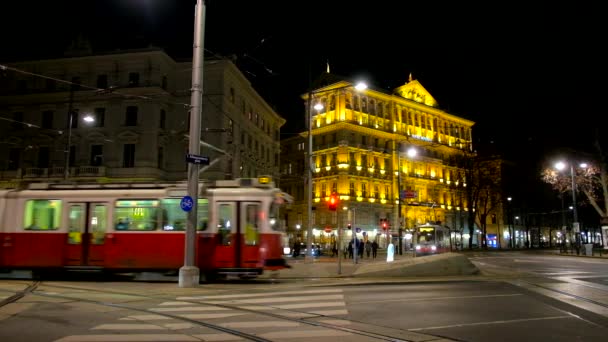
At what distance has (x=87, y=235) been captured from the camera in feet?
61.3

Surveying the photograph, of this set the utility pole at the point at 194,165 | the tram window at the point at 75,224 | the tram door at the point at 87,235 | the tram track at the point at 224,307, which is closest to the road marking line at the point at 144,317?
the tram track at the point at 224,307

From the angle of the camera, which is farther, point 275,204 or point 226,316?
point 275,204

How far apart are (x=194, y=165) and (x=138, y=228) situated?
3.72 metres

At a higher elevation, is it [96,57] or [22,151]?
[96,57]

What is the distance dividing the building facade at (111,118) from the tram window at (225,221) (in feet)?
93.5

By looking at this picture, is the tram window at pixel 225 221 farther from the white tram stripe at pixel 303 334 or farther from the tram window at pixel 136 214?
the white tram stripe at pixel 303 334

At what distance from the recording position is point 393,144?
83562mm

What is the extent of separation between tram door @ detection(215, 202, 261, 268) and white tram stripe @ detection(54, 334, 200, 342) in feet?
31.8

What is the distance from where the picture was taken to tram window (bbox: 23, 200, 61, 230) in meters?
18.9

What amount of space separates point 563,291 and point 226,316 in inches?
442

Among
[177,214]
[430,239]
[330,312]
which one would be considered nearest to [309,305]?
[330,312]

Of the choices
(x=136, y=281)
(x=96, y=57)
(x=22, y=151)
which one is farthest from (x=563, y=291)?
(x=22, y=151)

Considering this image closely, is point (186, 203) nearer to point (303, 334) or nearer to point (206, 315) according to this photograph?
point (206, 315)

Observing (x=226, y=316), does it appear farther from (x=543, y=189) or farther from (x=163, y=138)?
(x=543, y=189)
